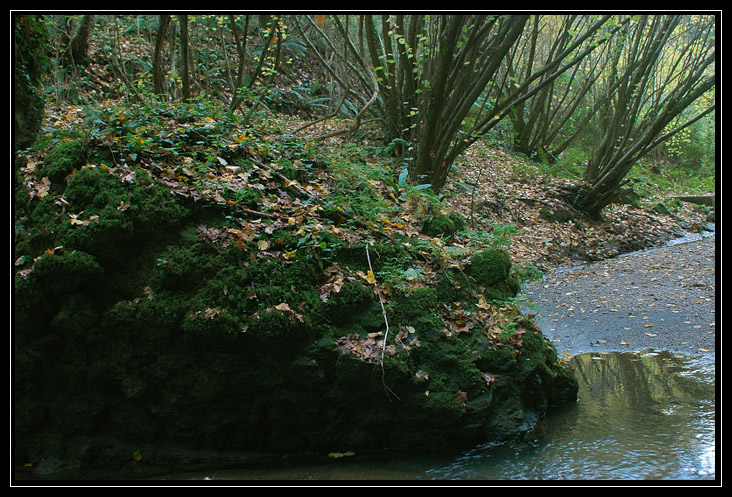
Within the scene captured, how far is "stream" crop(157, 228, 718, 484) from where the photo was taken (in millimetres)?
3574

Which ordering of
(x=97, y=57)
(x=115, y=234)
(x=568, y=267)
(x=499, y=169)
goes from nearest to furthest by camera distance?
(x=115, y=234) < (x=568, y=267) < (x=97, y=57) < (x=499, y=169)

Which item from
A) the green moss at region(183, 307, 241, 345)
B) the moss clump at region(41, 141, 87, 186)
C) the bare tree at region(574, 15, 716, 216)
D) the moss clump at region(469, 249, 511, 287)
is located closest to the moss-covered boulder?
the green moss at region(183, 307, 241, 345)

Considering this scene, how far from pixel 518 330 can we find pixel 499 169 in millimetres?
10200

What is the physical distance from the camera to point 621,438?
3879 mm

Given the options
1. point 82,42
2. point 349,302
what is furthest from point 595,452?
point 82,42

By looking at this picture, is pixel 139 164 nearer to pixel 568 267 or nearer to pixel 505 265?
pixel 505 265

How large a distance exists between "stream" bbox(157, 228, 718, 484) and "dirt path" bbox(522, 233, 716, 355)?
0.08ft

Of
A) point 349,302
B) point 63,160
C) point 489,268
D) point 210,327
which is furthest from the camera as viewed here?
point 489,268

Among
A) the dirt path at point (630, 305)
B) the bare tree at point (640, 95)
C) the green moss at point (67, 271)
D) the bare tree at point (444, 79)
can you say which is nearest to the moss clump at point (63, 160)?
the green moss at point (67, 271)

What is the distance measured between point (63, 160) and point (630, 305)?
7209mm

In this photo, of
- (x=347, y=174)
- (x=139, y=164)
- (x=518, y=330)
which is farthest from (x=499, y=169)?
(x=139, y=164)

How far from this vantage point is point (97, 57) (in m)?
13.0

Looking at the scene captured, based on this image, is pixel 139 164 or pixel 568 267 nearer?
pixel 139 164

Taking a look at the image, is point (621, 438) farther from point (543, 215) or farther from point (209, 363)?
point (543, 215)
